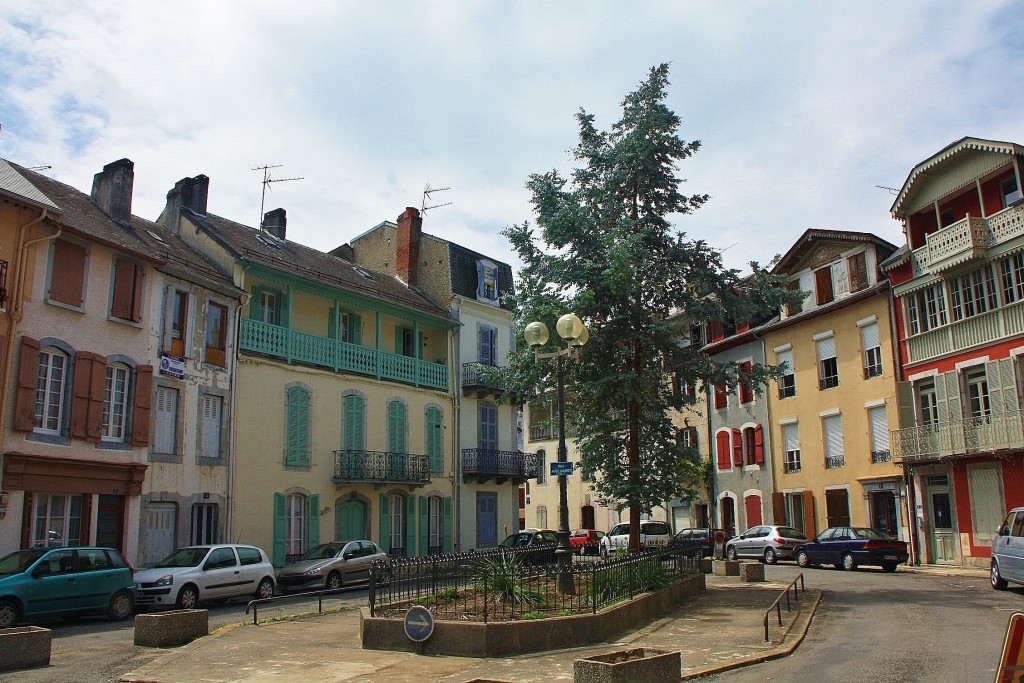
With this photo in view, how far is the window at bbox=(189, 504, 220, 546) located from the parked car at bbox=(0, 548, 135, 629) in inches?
190

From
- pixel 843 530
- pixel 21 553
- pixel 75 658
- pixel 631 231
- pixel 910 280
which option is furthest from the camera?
pixel 910 280

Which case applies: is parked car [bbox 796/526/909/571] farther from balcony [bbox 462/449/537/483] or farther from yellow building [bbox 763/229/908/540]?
balcony [bbox 462/449/537/483]

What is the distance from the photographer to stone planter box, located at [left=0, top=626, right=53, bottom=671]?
10.2m

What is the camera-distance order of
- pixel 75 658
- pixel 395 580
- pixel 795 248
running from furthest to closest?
pixel 795 248 → pixel 395 580 → pixel 75 658

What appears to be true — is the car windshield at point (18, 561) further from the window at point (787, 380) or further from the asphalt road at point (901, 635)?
the window at point (787, 380)

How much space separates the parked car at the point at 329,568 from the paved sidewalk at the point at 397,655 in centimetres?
607

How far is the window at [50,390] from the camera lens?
1806 cm

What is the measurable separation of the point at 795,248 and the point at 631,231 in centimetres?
1537

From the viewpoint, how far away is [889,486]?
28.4m

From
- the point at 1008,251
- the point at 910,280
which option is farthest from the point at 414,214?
the point at 1008,251

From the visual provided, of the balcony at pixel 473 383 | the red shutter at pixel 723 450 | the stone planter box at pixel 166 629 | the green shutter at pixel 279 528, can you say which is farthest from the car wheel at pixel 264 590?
the red shutter at pixel 723 450

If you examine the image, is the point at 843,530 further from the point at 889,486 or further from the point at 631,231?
the point at 631,231

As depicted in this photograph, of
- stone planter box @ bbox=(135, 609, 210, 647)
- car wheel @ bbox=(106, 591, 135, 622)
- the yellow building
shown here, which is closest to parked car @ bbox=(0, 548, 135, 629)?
car wheel @ bbox=(106, 591, 135, 622)

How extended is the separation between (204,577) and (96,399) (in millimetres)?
4971
